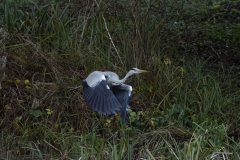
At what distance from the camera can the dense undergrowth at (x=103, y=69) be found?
19.2 ft

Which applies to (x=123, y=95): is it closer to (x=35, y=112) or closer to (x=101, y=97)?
(x=101, y=97)

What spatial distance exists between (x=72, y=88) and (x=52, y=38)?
1.07 metres

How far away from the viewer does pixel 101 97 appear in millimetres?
5824

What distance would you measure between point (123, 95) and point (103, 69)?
893mm

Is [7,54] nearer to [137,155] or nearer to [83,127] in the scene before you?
[83,127]

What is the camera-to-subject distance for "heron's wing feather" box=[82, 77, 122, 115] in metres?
5.69

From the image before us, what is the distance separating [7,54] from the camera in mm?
6730

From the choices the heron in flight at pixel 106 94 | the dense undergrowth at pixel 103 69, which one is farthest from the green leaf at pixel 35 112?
the heron in flight at pixel 106 94

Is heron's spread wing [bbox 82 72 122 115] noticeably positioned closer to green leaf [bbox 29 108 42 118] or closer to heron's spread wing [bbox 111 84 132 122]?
heron's spread wing [bbox 111 84 132 122]

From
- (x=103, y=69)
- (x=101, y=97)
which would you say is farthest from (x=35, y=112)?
(x=103, y=69)

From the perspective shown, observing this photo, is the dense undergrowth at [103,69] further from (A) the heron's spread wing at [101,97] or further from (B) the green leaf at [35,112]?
(A) the heron's spread wing at [101,97]

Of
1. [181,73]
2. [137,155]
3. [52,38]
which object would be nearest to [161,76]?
[181,73]

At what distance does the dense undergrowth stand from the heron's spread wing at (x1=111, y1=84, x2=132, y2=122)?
0.61 feet

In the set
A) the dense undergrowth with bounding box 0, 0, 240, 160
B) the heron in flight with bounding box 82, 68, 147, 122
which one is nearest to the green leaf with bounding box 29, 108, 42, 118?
the dense undergrowth with bounding box 0, 0, 240, 160
